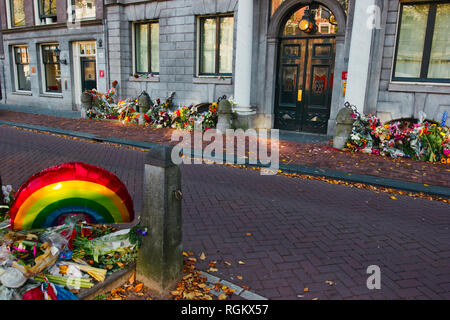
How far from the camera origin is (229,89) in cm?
1288

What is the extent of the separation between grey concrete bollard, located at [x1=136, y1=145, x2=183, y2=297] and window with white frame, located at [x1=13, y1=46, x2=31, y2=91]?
22070 mm

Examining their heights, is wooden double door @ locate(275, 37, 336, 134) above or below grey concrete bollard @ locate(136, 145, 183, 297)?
above

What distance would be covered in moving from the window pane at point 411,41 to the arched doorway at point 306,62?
1.71 m

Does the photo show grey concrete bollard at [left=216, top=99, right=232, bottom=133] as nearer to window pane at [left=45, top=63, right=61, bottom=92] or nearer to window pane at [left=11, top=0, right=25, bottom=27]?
window pane at [left=45, top=63, right=61, bottom=92]

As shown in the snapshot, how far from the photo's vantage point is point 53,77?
19.6 m

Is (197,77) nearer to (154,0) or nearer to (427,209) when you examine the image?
(154,0)

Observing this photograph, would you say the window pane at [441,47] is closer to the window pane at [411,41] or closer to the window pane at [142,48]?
the window pane at [411,41]

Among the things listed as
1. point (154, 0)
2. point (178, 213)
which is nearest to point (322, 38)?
A: point (154, 0)

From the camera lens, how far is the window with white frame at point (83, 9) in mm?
16672

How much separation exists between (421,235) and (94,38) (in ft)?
54.8

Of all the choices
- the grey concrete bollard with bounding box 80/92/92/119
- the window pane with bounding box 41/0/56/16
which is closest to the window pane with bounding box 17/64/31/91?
A: the window pane with bounding box 41/0/56/16

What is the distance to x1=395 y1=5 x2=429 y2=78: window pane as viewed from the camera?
9.72 meters

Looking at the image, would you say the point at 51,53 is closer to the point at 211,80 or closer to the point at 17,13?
the point at 17,13

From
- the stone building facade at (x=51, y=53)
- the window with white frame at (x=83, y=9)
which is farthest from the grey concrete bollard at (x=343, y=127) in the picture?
the window with white frame at (x=83, y=9)
